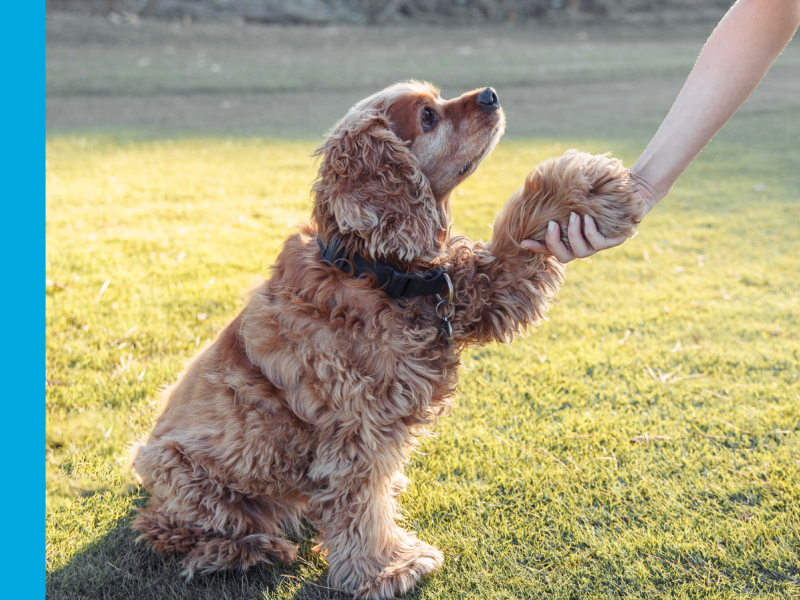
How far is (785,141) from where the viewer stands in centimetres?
971

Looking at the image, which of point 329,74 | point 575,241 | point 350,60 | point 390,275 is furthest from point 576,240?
point 350,60

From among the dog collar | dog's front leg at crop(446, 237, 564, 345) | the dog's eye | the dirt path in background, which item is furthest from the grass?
the dirt path in background

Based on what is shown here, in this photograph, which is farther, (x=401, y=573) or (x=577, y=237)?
(x=401, y=573)

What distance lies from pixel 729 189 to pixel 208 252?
243 inches

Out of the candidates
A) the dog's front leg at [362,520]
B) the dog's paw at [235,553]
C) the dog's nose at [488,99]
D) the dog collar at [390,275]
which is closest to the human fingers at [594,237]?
the dog collar at [390,275]

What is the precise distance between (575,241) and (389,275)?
0.75 meters

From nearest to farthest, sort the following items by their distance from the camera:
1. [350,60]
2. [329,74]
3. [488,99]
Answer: [488,99] → [329,74] → [350,60]

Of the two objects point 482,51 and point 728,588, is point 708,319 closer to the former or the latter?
point 728,588

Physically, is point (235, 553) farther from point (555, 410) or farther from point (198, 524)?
point (555, 410)

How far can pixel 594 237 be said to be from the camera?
7.96ft

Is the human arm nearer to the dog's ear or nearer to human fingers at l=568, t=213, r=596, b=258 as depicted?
human fingers at l=568, t=213, r=596, b=258

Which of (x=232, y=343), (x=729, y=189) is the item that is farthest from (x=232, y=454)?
(x=729, y=189)

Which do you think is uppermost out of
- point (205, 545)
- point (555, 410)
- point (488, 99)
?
point (488, 99)

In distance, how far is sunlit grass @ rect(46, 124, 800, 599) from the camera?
8.46ft
